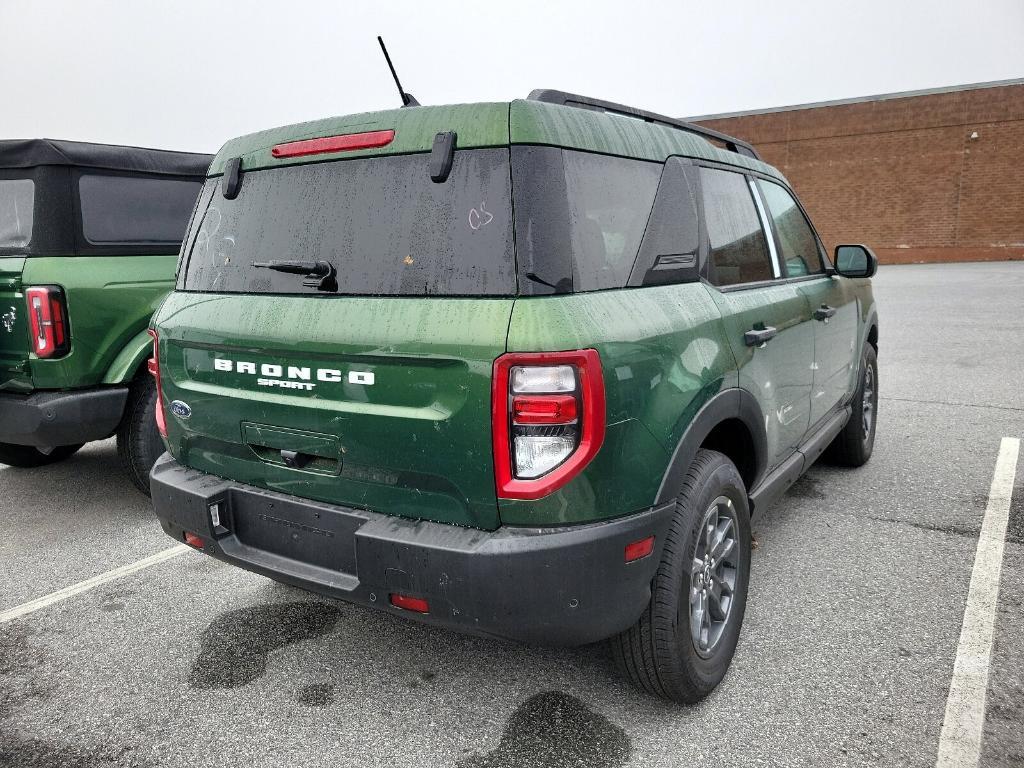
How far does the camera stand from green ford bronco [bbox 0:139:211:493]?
13.1ft

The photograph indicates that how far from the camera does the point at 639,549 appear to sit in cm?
206

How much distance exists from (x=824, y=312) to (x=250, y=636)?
9.78 feet

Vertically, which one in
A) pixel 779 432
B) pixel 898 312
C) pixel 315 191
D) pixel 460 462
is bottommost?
pixel 898 312

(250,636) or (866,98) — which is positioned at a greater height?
(866,98)

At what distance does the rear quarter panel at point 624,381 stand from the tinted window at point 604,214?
72 mm

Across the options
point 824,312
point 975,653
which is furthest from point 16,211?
point 975,653

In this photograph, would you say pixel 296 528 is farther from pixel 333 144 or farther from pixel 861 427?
pixel 861 427

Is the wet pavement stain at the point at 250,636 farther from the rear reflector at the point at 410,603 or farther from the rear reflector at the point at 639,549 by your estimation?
the rear reflector at the point at 639,549

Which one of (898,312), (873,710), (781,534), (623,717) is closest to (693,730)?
(623,717)

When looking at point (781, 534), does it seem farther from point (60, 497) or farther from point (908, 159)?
point (908, 159)

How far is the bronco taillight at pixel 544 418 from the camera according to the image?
1.88 m

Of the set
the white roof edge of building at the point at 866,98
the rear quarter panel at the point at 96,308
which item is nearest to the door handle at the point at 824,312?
the rear quarter panel at the point at 96,308

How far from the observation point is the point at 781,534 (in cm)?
382

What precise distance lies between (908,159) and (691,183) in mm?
28248
